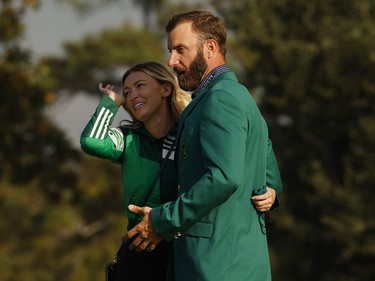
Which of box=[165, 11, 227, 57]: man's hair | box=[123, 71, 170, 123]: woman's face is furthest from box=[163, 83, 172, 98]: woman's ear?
box=[165, 11, 227, 57]: man's hair

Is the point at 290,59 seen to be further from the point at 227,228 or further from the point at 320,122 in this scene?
the point at 227,228

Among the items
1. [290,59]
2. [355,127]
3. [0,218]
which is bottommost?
[0,218]

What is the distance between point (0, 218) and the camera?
3072cm

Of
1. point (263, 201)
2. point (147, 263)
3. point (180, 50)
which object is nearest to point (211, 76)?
point (180, 50)

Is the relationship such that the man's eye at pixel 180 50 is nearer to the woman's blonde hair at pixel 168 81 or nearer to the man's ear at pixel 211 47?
the man's ear at pixel 211 47

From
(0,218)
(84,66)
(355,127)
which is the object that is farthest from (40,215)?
(355,127)

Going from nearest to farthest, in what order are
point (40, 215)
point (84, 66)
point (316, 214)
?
point (316, 214) → point (40, 215) → point (84, 66)

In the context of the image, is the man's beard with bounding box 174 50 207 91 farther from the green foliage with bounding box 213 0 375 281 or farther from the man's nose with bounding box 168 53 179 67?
the green foliage with bounding box 213 0 375 281

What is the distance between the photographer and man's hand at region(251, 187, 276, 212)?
4.30 meters

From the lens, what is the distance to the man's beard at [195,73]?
4355 mm

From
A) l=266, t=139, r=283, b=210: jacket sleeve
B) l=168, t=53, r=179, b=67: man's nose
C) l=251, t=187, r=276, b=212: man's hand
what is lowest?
l=251, t=187, r=276, b=212: man's hand

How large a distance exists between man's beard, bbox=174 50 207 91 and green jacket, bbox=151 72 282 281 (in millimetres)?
84

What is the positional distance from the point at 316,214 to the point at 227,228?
2247 centimetres

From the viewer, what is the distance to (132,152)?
16.0ft
